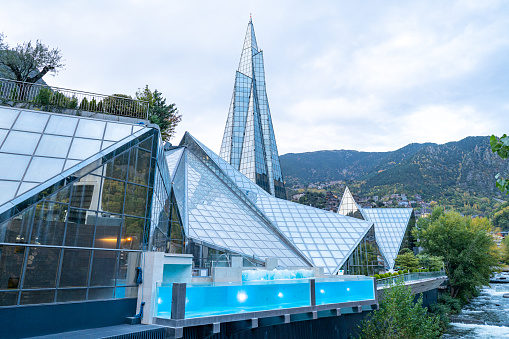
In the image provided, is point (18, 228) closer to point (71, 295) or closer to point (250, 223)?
point (71, 295)

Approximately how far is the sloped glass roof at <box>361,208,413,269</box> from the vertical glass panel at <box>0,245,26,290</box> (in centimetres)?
4850

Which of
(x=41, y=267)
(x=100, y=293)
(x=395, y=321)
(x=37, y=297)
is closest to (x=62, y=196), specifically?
(x=41, y=267)

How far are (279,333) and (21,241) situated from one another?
12401 mm

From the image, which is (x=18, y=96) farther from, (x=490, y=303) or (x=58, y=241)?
(x=490, y=303)

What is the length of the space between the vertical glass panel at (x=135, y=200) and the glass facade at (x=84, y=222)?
0.05m

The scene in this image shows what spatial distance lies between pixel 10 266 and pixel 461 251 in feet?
183

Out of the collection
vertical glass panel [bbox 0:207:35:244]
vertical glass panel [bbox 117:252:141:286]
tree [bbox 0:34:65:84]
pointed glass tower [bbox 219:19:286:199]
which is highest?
pointed glass tower [bbox 219:19:286:199]

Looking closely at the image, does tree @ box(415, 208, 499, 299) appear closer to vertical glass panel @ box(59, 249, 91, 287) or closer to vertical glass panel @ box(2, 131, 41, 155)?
vertical glass panel @ box(59, 249, 91, 287)

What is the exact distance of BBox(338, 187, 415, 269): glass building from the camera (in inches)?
2126

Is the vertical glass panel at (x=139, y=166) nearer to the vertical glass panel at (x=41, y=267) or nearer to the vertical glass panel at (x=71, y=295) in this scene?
the vertical glass panel at (x=41, y=267)

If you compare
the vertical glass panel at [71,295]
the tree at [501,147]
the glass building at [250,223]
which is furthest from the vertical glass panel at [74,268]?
the tree at [501,147]

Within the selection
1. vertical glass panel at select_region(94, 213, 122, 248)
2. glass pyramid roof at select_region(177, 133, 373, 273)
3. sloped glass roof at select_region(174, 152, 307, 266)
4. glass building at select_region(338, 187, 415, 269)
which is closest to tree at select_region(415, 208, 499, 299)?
glass building at select_region(338, 187, 415, 269)

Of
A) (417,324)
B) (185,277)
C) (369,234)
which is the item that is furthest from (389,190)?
(185,277)

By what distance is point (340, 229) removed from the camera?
127ft
